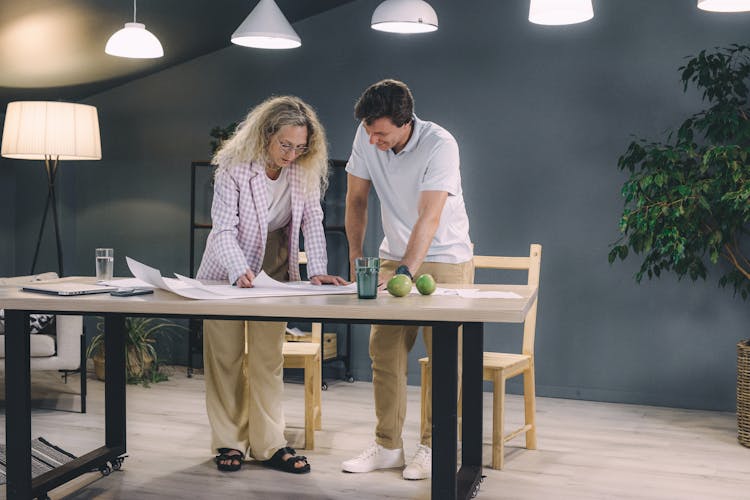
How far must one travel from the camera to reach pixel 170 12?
181 inches

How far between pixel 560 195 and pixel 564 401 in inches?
44.2

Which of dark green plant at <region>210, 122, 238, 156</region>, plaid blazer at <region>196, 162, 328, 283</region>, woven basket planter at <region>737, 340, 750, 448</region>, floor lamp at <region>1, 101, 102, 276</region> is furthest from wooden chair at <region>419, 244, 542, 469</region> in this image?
floor lamp at <region>1, 101, 102, 276</region>

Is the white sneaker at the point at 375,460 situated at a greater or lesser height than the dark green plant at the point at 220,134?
lesser

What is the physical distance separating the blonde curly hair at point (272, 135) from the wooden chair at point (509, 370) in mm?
970

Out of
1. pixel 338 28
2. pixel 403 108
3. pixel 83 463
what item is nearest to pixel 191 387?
pixel 83 463

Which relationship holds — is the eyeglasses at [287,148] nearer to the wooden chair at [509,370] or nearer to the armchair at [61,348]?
the wooden chair at [509,370]

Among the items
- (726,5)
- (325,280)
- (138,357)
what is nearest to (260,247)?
(325,280)

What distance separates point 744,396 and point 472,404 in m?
1.53

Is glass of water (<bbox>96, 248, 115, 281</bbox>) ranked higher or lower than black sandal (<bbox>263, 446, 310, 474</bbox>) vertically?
higher

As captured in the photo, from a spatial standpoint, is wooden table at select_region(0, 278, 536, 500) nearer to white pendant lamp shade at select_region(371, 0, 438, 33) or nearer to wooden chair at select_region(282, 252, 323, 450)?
wooden chair at select_region(282, 252, 323, 450)

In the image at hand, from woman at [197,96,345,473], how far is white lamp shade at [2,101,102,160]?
1.68m

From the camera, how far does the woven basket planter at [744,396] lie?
12.3 ft

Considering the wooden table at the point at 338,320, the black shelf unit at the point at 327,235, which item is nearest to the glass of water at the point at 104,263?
the wooden table at the point at 338,320

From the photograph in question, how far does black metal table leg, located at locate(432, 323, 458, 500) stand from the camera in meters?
2.35
